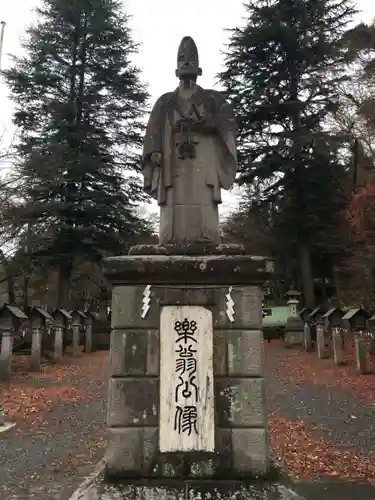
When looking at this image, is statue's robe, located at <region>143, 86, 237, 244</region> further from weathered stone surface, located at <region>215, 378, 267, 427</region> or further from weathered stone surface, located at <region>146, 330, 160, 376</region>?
→ weathered stone surface, located at <region>215, 378, 267, 427</region>

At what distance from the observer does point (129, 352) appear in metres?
4.37

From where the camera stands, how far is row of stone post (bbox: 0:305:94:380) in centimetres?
1388

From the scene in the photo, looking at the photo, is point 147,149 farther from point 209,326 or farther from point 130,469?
point 130,469

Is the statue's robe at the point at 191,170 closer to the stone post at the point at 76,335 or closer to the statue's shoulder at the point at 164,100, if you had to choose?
the statue's shoulder at the point at 164,100

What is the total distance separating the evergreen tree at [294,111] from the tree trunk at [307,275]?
5cm

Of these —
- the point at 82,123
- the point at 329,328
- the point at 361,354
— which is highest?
the point at 82,123

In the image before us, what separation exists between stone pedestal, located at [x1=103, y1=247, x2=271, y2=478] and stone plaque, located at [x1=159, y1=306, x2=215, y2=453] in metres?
0.05

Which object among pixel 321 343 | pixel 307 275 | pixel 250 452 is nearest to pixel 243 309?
pixel 250 452

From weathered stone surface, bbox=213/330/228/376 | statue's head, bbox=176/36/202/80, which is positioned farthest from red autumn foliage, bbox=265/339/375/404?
statue's head, bbox=176/36/202/80

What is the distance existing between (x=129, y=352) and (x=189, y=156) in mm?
2189

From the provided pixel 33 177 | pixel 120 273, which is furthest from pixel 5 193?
pixel 120 273

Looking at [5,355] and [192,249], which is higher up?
[192,249]

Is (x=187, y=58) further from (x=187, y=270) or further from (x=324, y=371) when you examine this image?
(x=324, y=371)

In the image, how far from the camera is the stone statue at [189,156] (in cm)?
510
